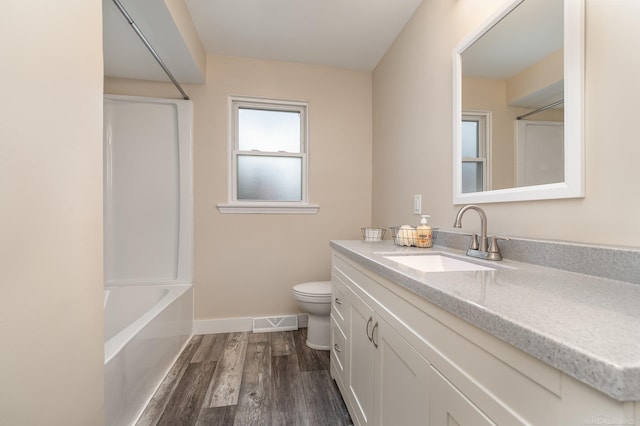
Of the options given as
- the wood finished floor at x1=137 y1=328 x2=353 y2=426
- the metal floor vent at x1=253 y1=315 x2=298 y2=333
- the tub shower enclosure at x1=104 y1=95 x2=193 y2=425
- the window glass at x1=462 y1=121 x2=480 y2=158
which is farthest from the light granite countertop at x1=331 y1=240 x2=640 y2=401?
the tub shower enclosure at x1=104 y1=95 x2=193 y2=425

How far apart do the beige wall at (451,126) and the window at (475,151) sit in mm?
114

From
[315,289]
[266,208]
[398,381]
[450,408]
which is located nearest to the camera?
[450,408]

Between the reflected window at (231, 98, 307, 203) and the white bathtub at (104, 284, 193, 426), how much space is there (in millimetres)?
1036

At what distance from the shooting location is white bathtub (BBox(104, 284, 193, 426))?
1.18 m

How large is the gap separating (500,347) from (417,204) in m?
1.41

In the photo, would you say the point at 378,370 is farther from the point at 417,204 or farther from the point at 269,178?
the point at 269,178

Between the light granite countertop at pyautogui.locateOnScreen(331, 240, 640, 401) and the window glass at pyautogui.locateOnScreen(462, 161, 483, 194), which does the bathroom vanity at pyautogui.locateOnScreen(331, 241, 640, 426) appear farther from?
the window glass at pyautogui.locateOnScreen(462, 161, 483, 194)

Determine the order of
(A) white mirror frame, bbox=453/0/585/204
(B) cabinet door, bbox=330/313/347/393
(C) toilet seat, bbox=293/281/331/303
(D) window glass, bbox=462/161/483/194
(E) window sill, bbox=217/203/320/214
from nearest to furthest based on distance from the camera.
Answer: (A) white mirror frame, bbox=453/0/585/204, (D) window glass, bbox=462/161/483/194, (B) cabinet door, bbox=330/313/347/393, (C) toilet seat, bbox=293/281/331/303, (E) window sill, bbox=217/203/320/214

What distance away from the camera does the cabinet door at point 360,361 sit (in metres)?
1.05

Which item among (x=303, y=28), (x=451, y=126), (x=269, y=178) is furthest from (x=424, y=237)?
(x=303, y=28)

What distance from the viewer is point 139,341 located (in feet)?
4.55

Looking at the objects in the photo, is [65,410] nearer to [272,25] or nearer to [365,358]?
[365,358]

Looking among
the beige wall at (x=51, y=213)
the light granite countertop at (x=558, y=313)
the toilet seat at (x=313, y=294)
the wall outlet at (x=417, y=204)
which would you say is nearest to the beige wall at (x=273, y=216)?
the toilet seat at (x=313, y=294)

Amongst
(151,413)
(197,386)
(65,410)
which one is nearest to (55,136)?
(65,410)
